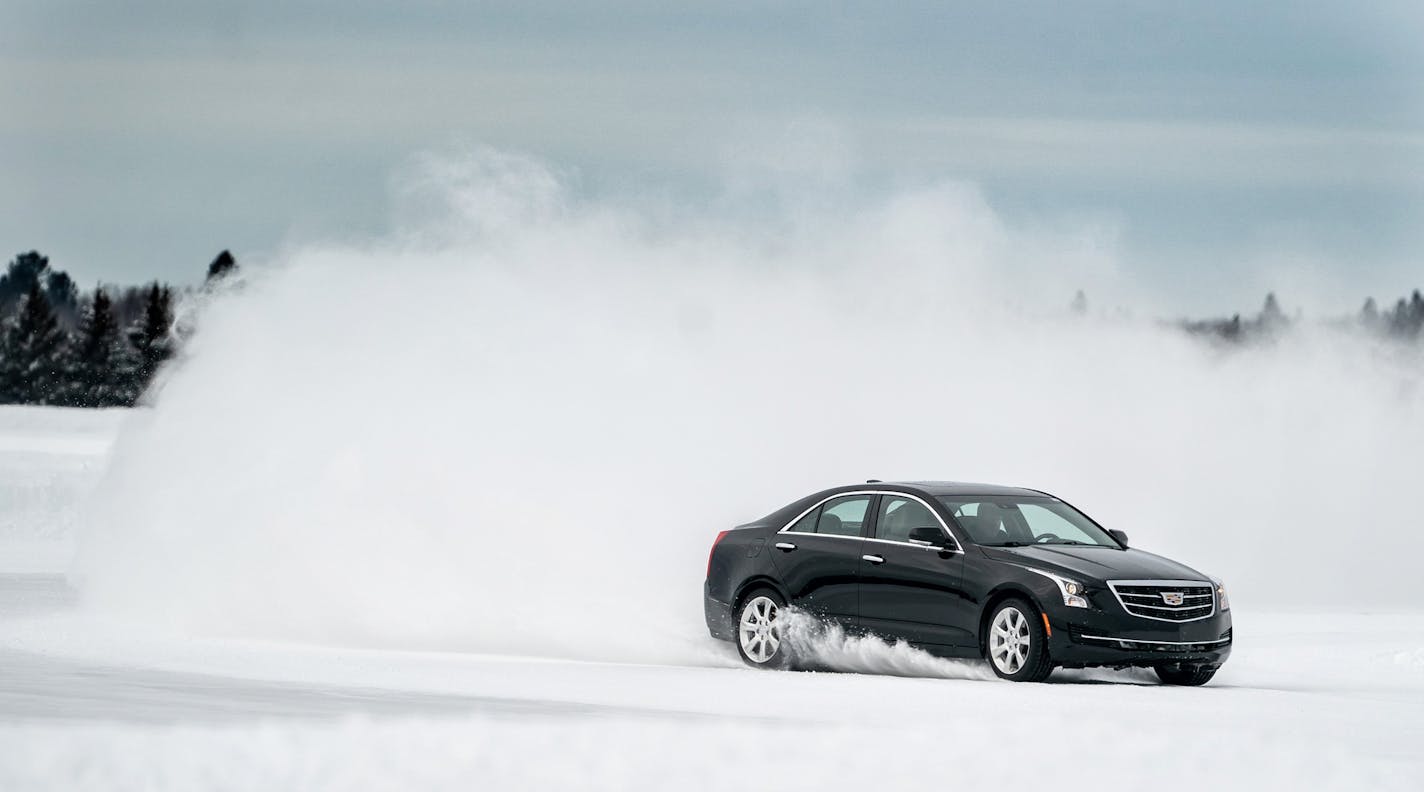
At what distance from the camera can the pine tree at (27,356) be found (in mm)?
115812

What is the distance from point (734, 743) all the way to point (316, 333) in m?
Answer: 16.8

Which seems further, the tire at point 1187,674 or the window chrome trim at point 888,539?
the window chrome trim at point 888,539

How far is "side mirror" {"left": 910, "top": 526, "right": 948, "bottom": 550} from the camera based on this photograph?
49.9 feet

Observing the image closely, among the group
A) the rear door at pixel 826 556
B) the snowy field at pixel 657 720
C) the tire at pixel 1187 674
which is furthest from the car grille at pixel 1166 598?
the rear door at pixel 826 556

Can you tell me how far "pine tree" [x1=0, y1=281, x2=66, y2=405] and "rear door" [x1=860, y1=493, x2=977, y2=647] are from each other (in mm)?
106183

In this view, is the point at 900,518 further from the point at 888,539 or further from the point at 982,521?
the point at 982,521

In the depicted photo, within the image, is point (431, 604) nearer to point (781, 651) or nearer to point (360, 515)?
point (360, 515)

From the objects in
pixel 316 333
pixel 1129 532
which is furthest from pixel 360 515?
pixel 1129 532

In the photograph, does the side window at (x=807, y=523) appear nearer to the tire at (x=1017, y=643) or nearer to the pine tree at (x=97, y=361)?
the tire at (x=1017, y=643)

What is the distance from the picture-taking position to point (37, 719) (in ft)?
36.5

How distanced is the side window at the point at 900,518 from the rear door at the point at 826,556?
161 mm

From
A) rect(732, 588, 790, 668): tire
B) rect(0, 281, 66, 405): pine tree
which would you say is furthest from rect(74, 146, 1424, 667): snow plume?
rect(0, 281, 66, 405): pine tree

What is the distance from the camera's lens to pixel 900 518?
51.7 ft

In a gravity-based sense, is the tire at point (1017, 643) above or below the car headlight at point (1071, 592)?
below
